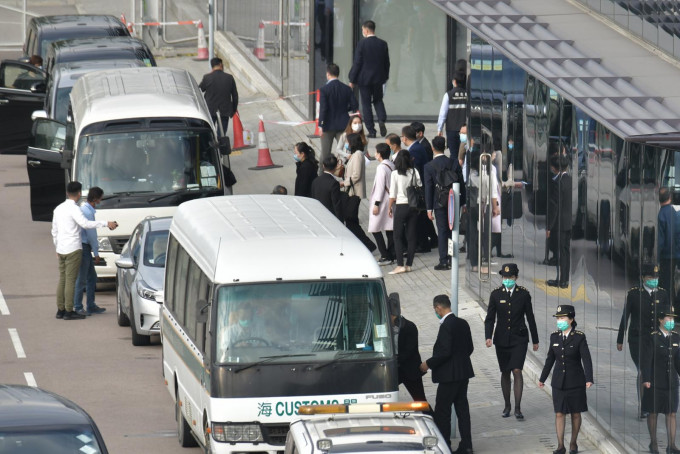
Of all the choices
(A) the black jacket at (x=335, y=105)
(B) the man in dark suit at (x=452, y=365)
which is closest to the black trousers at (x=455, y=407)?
(B) the man in dark suit at (x=452, y=365)

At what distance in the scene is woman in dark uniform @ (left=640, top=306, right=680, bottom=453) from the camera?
479 inches

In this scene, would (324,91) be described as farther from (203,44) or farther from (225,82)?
(203,44)

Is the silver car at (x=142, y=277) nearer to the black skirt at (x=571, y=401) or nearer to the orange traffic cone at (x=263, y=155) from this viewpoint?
the black skirt at (x=571, y=401)

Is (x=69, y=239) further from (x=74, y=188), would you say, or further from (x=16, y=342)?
(x=16, y=342)

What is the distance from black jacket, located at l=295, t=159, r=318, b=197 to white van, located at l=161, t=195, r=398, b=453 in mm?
8628

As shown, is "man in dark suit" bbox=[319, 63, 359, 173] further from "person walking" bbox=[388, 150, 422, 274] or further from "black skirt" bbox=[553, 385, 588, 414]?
"black skirt" bbox=[553, 385, 588, 414]

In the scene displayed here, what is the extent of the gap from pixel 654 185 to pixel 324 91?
40.9ft

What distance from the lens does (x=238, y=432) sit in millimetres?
12352

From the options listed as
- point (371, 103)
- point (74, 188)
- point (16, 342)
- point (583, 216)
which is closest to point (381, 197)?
point (74, 188)

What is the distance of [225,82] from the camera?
2814 centimetres

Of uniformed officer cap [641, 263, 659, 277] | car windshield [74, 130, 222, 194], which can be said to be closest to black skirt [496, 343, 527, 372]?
uniformed officer cap [641, 263, 659, 277]

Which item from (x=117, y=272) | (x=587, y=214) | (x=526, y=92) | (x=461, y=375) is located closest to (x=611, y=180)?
(x=587, y=214)

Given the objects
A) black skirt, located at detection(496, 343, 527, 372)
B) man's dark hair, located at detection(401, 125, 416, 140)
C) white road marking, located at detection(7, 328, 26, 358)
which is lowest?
white road marking, located at detection(7, 328, 26, 358)

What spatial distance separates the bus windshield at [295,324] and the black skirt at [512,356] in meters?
2.51
